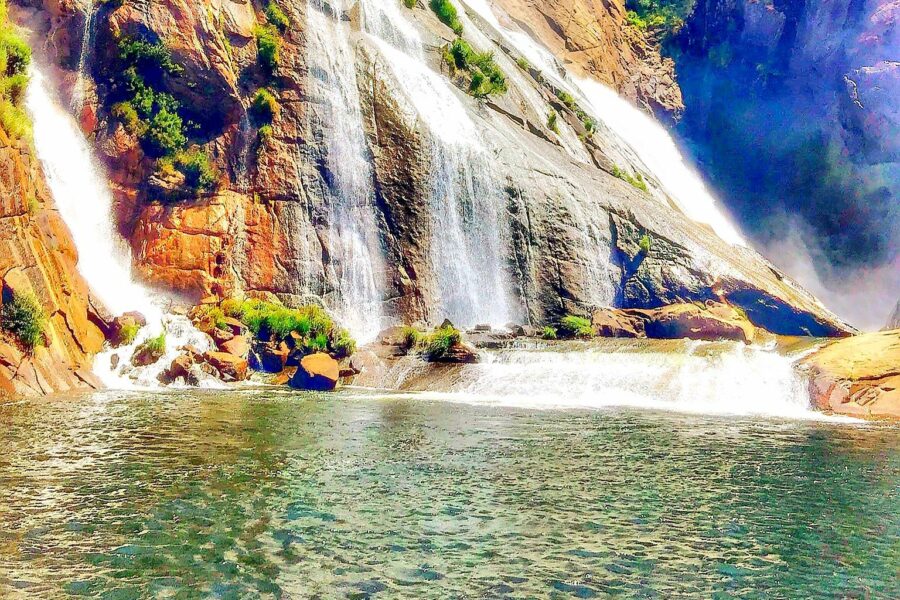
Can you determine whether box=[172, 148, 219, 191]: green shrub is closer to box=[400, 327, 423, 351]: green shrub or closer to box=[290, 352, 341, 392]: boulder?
box=[290, 352, 341, 392]: boulder

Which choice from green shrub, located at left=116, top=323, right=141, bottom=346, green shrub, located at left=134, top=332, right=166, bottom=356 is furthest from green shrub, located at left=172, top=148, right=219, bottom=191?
green shrub, located at left=134, top=332, right=166, bottom=356

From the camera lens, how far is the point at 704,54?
75.6m

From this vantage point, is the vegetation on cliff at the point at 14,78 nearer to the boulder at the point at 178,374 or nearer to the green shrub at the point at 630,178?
the boulder at the point at 178,374

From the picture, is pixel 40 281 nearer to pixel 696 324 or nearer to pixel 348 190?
pixel 348 190

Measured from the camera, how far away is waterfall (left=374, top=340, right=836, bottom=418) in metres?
Answer: 27.2

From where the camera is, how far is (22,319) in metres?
23.3

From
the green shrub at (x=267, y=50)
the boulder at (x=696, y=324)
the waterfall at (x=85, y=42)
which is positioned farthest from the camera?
the green shrub at (x=267, y=50)

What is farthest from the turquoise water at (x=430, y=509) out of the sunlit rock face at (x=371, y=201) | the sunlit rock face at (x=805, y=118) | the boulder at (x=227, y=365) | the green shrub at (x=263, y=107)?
the sunlit rock face at (x=805, y=118)

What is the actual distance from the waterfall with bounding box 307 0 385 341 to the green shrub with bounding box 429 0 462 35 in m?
14.8

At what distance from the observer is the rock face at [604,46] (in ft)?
235

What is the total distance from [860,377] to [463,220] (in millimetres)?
20092

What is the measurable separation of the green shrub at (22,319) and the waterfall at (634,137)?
41912 mm

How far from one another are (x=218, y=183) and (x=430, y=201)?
1041cm

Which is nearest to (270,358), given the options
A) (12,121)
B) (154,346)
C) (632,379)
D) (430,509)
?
(154,346)
